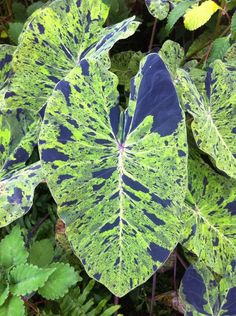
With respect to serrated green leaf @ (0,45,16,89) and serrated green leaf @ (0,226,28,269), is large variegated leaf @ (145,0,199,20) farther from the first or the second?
serrated green leaf @ (0,226,28,269)

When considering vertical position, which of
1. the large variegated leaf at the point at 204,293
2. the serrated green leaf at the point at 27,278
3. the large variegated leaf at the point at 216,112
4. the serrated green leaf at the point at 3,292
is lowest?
the large variegated leaf at the point at 204,293

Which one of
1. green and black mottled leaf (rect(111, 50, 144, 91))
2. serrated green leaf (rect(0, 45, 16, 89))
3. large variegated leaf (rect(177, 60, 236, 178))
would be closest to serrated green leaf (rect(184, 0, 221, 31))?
large variegated leaf (rect(177, 60, 236, 178))

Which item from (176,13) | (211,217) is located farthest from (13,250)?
(176,13)

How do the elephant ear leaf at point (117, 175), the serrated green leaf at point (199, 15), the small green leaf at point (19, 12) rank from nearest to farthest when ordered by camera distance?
the elephant ear leaf at point (117, 175)
the serrated green leaf at point (199, 15)
the small green leaf at point (19, 12)

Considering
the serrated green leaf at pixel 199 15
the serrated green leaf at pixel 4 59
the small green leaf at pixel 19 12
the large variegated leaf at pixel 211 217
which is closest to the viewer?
the large variegated leaf at pixel 211 217

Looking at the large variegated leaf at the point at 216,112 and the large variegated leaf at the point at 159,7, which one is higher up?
the large variegated leaf at the point at 159,7

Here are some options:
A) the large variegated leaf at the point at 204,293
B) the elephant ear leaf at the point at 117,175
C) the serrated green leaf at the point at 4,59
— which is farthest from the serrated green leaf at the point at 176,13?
the large variegated leaf at the point at 204,293

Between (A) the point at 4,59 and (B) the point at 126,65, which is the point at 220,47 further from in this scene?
(A) the point at 4,59

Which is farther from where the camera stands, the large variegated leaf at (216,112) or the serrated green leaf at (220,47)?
the serrated green leaf at (220,47)

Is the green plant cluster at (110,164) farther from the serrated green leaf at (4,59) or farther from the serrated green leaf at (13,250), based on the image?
the serrated green leaf at (4,59)
